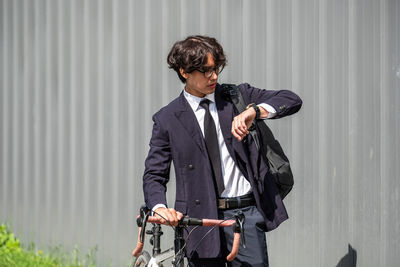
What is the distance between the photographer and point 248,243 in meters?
3.44

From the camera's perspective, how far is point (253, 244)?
344cm

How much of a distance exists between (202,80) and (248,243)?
2.87ft

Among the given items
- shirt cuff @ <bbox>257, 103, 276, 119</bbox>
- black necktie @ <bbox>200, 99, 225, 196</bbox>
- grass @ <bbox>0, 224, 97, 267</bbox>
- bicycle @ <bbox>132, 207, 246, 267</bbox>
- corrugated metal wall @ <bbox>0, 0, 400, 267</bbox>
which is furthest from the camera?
grass @ <bbox>0, 224, 97, 267</bbox>

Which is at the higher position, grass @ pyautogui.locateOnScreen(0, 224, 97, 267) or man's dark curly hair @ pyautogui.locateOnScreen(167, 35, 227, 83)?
man's dark curly hair @ pyautogui.locateOnScreen(167, 35, 227, 83)

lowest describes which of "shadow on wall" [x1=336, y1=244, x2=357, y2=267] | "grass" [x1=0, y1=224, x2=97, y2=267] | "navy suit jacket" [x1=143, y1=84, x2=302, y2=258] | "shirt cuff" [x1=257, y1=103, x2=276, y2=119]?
"grass" [x1=0, y1=224, x2=97, y2=267]

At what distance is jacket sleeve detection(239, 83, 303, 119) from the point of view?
3363mm

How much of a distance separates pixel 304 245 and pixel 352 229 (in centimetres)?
40

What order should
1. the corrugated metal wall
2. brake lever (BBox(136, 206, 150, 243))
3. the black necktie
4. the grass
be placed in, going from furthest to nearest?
the grass → the corrugated metal wall → the black necktie → brake lever (BBox(136, 206, 150, 243))

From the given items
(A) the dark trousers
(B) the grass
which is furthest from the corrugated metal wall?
(A) the dark trousers

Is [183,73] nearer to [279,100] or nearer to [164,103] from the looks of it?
[279,100]

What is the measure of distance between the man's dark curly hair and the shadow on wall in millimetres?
1904

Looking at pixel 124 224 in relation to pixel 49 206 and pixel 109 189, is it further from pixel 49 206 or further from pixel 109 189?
pixel 49 206

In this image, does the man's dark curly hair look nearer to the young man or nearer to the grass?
the young man

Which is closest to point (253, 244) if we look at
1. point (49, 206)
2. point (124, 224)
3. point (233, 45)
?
point (233, 45)
